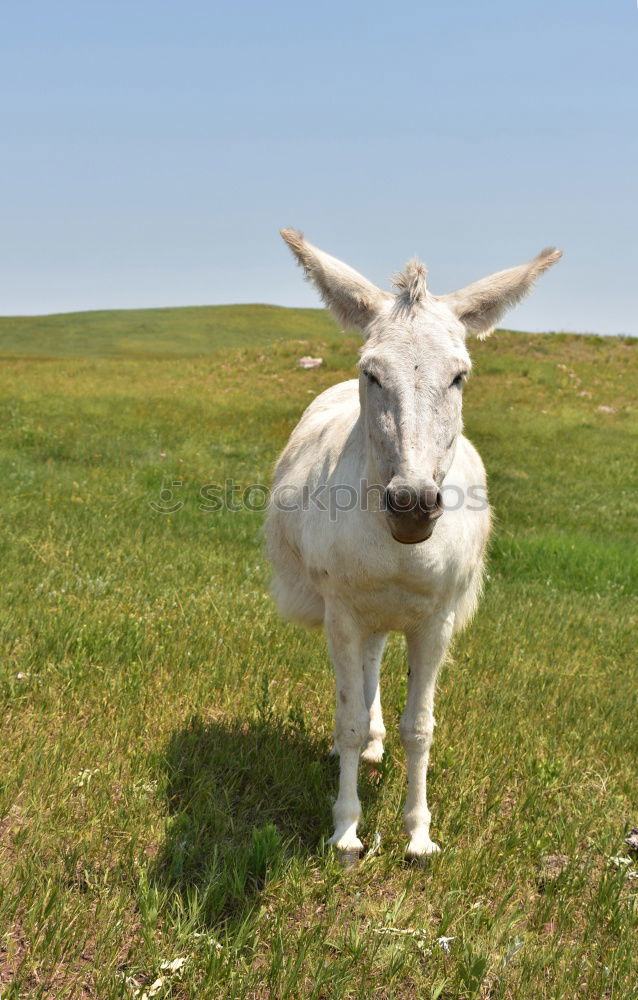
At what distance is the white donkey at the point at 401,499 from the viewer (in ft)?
10.6

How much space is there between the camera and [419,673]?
162 inches

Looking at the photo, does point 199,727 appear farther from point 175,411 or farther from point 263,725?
point 175,411

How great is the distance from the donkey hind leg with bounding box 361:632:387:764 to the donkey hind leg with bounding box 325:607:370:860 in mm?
951

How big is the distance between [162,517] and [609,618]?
19.1 ft

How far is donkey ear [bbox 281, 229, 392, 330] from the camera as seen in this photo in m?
3.73

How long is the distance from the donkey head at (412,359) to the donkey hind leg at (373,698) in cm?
174

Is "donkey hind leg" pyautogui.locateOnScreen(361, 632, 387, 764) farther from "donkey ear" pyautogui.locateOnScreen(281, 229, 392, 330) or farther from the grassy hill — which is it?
the grassy hill

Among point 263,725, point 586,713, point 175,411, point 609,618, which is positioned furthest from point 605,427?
point 263,725

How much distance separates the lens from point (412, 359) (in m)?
3.31

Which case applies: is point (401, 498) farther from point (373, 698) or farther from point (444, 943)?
point (373, 698)

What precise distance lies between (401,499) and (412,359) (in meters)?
0.65

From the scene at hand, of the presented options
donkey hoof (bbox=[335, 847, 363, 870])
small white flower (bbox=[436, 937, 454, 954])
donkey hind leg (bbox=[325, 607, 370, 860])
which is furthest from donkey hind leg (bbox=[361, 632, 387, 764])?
small white flower (bbox=[436, 937, 454, 954])

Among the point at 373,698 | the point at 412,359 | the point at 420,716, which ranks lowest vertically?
the point at 373,698

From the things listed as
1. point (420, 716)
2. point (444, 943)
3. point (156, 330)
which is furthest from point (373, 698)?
point (156, 330)
